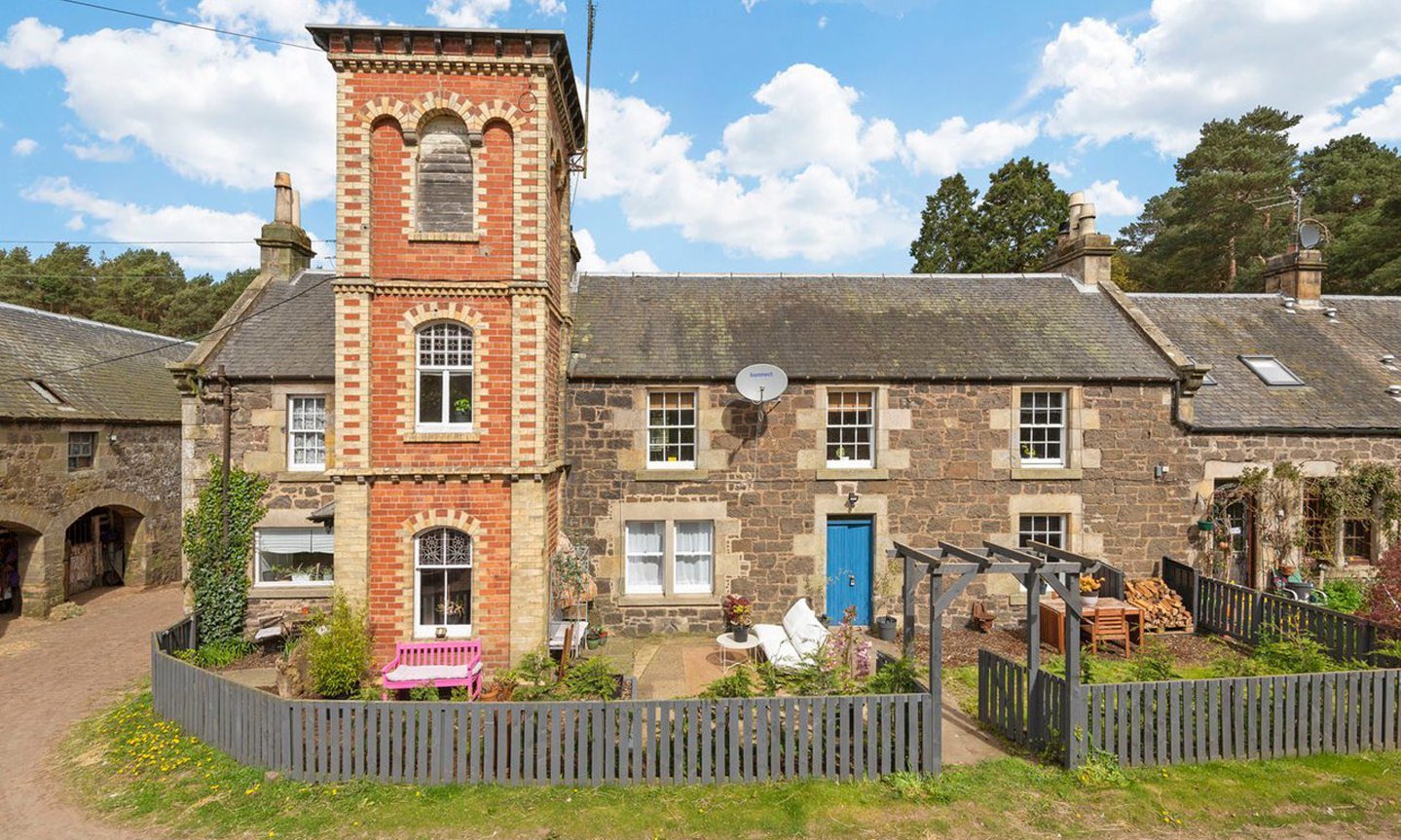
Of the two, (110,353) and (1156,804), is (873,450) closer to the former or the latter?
(1156,804)

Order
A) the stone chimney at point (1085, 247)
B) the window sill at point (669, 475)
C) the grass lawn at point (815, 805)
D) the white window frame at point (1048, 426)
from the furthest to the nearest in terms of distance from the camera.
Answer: the stone chimney at point (1085, 247) → the white window frame at point (1048, 426) → the window sill at point (669, 475) → the grass lawn at point (815, 805)

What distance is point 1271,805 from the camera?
23.7ft

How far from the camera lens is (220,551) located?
12914 mm

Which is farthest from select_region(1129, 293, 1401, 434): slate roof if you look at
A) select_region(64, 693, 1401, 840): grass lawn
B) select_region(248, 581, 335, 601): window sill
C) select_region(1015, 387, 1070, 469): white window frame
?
select_region(248, 581, 335, 601): window sill

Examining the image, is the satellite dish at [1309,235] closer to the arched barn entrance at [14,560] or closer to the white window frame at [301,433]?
the white window frame at [301,433]

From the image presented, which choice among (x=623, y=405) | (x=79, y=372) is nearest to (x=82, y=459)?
(x=79, y=372)

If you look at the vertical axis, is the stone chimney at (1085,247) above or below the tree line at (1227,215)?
below

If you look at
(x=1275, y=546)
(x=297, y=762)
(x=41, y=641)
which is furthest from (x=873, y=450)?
(x=41, y=641)

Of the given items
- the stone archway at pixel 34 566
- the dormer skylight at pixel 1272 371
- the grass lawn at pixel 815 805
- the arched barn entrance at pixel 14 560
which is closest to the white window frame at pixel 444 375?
the grass lawn at pixel 815 805

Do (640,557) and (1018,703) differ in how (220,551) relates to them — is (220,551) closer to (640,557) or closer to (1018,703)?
(640,557)

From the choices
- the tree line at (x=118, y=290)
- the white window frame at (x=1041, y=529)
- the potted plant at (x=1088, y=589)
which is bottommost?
the potted plant at (x=1088, y=589)

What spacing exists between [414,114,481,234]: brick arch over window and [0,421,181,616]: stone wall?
43.1ft

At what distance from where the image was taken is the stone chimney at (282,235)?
1590cm

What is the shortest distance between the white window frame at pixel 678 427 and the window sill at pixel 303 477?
6.64 meters
